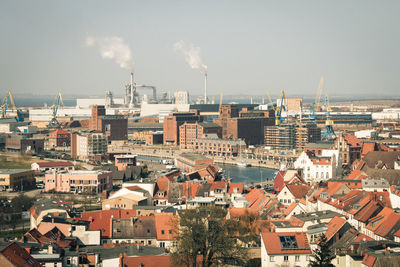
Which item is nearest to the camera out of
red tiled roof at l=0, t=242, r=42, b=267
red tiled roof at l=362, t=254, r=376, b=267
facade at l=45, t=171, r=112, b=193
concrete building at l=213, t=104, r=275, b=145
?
red tiled roof at l=0, t=242, r=42, b=267

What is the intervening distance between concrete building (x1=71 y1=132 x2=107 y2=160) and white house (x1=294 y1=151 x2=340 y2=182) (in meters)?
15.0

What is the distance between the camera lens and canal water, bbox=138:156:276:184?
35.4 m

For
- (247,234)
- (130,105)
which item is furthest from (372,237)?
(130,105)

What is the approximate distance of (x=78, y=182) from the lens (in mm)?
29203

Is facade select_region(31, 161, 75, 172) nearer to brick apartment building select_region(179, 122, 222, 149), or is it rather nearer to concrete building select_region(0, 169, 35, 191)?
concrete building select_region(0, 169, 35, 191)

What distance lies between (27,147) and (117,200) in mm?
27218

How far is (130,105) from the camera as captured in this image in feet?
346

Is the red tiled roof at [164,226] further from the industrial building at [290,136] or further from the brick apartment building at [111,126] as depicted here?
the brick apartment building at [111,126]

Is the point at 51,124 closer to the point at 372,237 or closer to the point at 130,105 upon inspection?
the point at 130,105

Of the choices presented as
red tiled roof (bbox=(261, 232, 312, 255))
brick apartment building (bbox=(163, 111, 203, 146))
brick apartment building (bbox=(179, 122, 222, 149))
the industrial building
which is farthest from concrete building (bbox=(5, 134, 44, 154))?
red tiled roof (bbox=(261, 232, 312, 255))

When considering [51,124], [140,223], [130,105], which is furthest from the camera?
[130,105]

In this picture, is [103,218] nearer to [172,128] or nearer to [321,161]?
[321,161]

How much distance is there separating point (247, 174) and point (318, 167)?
21.5 ft

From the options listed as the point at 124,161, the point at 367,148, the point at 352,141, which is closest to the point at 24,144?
the point at 124,161
